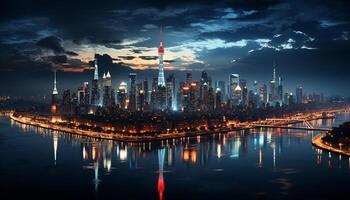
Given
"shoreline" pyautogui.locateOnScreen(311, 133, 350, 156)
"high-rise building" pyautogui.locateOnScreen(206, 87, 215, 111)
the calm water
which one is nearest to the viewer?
the calm water

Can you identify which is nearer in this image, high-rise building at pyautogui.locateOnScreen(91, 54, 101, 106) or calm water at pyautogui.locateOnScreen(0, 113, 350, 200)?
calm water at pyautogui.locateOnScreen(0, 113, 350, 200)

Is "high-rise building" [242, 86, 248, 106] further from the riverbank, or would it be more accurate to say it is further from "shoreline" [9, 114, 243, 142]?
"shoreline" [9, 114, 243, 142]

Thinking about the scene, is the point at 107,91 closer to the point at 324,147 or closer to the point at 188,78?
the point at 188,78

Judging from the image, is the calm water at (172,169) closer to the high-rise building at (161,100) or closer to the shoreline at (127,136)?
the shoreline at (127,136)

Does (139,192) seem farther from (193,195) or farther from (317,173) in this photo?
(317,173)

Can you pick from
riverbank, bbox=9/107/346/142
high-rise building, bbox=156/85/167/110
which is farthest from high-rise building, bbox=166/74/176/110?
riverbank, bbox=9/107/346/142

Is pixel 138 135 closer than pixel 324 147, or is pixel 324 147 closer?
pixel 324 147

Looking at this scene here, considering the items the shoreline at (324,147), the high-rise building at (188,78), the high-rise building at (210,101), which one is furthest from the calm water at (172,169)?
the high-rise building at (188,78)

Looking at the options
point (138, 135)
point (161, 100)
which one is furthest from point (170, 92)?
point (138, 135)
